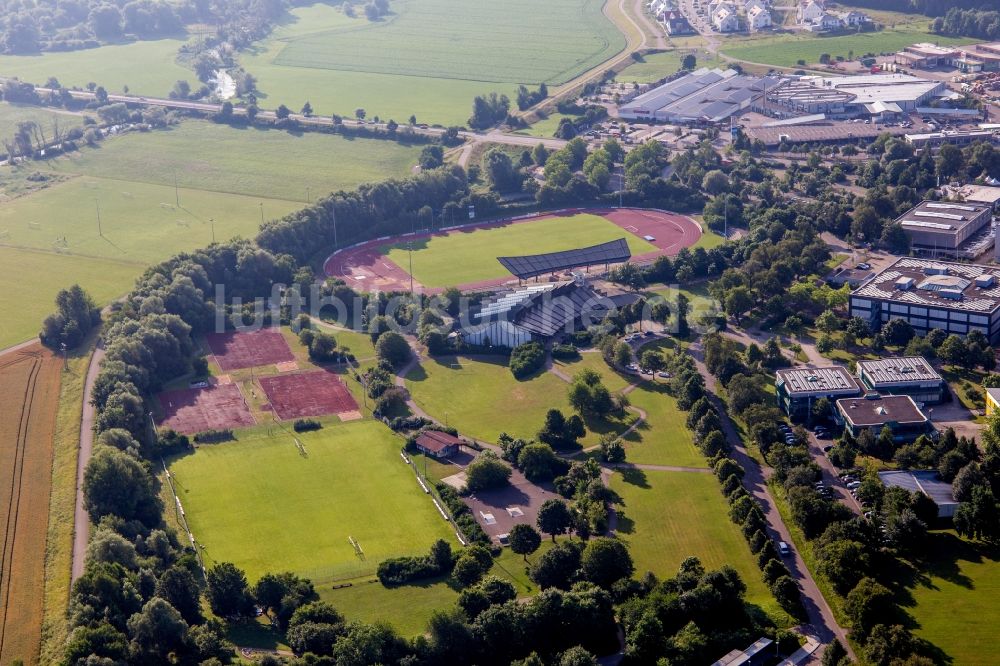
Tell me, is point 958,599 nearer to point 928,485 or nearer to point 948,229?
point 928,485

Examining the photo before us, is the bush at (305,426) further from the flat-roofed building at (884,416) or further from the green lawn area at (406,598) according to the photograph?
the flat-roofed building at (884,416)

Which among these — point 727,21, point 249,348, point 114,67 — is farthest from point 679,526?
point 114,67

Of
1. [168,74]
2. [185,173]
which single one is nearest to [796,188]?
[185,173]

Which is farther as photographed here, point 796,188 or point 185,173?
point 185,173

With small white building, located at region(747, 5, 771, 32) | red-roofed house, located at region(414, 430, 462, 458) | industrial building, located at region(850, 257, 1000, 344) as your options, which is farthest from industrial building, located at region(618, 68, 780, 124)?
red-roofed house, located at region(414, 430, 462, 458)

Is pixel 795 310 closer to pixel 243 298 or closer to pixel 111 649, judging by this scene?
pixel 243 298

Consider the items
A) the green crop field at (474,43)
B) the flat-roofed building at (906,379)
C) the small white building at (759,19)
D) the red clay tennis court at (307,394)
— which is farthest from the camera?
the small white building at (759,19)

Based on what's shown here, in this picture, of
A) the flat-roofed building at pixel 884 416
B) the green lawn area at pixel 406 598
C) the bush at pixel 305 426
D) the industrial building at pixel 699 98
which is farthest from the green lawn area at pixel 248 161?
the green lawn area at pixel 406 598
